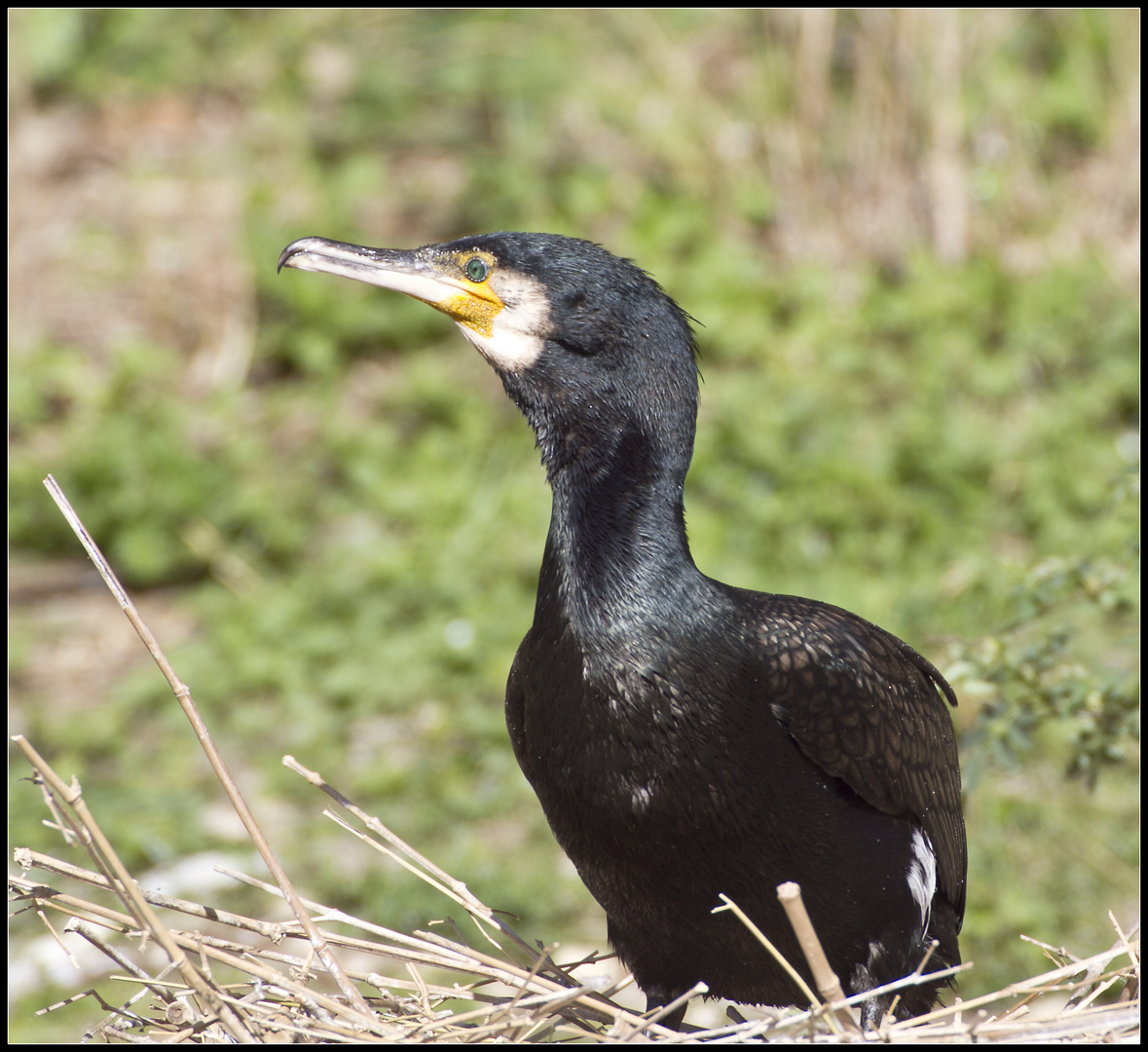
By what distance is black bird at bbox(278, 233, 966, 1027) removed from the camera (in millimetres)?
2701

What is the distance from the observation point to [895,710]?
2977 millimetres

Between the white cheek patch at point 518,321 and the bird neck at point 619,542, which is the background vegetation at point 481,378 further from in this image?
the white cheek patch at point 518,321

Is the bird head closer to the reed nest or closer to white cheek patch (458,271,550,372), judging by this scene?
white cheek patch (458,271,550,372)

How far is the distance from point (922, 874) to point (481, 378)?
458 cm

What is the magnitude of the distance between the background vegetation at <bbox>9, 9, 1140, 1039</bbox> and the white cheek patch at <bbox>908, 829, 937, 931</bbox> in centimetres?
129

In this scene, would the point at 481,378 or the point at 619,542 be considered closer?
the point at 619,542

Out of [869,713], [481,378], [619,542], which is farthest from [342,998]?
[481,378]

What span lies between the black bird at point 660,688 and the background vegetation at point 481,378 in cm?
154

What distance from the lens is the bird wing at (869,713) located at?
282 cm

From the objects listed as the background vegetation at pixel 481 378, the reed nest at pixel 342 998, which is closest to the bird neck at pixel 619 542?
the reed nest at pixel 342 998

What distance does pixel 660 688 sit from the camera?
2682mm

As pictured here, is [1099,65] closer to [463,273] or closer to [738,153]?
[738,153]

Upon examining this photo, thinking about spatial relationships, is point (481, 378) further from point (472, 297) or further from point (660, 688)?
point (660, 688)

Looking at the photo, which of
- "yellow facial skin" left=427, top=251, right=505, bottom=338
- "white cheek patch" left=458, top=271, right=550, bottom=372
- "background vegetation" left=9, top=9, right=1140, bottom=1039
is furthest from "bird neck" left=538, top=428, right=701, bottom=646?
"background vegetation" left=9, top=9, right=1140, bottom=1039
